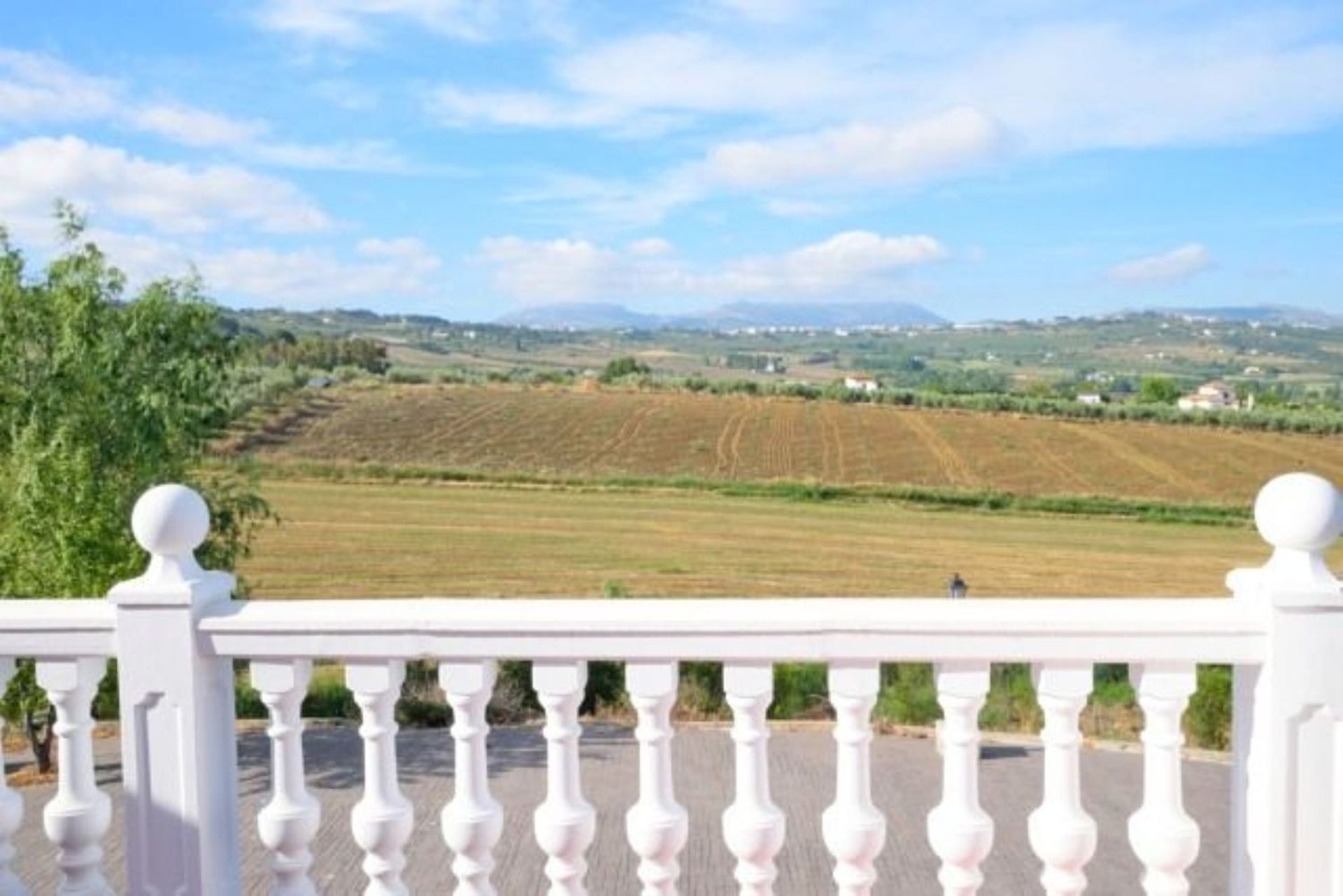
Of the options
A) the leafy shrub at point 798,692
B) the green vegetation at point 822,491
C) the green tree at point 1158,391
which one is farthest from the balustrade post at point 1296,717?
the green tree at point 1158,391

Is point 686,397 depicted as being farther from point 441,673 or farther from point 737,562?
point 441,673

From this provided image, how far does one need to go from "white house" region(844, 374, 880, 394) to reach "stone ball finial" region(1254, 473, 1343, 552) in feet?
190

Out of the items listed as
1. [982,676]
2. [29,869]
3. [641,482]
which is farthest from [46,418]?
[641,482]

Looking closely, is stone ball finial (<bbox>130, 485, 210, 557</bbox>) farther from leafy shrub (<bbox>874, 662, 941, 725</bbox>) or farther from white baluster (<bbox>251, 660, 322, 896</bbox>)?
leafy shrub (<bbox>874, 662, 941, 725</bbox>)

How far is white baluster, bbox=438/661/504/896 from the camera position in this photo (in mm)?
1831

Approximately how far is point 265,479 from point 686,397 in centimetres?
2607

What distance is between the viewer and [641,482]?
127ft

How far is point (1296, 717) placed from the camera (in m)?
1.73

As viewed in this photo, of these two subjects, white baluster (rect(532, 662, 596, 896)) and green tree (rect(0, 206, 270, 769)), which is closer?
white baluster (rect(532, 662, 596, 896))

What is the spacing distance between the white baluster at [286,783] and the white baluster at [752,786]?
0.69m

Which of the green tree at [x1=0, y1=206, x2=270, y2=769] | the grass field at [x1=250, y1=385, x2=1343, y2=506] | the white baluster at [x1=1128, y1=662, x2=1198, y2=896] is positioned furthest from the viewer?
the grass field at [x1=250, y1=385, x2=1343, y2=506]

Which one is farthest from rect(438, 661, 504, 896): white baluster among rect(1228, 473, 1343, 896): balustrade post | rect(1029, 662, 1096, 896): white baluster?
rect(1228, 473, 1343, 896): balustrade post

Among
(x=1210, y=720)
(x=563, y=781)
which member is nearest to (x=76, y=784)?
(x=563, y=781)

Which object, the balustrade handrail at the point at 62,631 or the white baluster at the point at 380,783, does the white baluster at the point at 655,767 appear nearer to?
the white baluster at the point at 380,783
